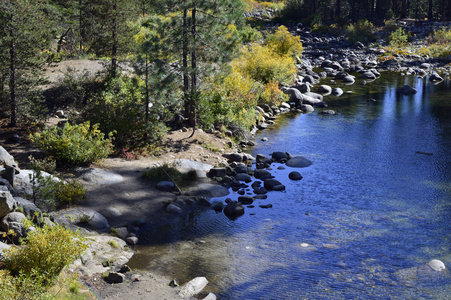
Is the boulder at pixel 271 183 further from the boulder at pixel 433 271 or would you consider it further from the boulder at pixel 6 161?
the boulder at pixel 6 161

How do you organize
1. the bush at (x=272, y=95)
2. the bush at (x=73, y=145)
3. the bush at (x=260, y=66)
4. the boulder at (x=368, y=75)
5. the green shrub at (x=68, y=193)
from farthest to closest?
the boulder at (x=368, y=75) → the bush at (x=260, y=66) → the bush at (x=272, y=95) → the bush at (x=73, y=145) → the green shrub at (x=68, y=193)

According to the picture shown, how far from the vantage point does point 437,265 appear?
10031 mm

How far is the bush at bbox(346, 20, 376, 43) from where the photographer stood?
50.6 meters

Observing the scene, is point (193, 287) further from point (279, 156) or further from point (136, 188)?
point (279, 156)

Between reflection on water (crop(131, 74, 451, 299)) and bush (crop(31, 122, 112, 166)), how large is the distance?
365 cm

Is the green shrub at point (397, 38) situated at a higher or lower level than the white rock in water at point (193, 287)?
higher

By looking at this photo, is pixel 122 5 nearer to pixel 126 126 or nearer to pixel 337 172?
pixel 126 126

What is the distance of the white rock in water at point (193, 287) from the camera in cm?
877

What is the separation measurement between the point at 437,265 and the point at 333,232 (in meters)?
2.56

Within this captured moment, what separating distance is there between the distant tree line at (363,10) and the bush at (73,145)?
169 ft

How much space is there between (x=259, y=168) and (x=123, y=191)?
17.8ft

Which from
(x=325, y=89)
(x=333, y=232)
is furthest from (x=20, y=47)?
(x=325, y=89)

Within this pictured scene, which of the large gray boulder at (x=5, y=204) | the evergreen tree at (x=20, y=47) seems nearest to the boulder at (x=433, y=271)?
the large gray boulder at (x=5, y=204)

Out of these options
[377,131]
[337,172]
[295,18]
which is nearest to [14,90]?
[337,172]
